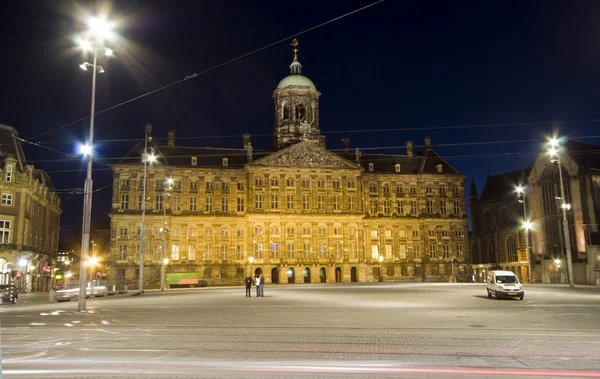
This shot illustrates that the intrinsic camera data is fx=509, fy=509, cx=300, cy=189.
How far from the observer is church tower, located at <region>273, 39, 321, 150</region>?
255 ft

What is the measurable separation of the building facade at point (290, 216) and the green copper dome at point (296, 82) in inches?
14.0

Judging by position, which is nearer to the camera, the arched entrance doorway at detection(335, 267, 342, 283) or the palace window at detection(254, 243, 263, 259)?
the palace window at detection(254, 243, 263, 259)

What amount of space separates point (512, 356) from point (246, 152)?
67.9 meters

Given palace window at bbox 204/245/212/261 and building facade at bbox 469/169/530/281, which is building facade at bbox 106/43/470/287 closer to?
palace window at bbox 204/245/212/261

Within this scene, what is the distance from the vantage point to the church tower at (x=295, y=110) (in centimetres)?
7769

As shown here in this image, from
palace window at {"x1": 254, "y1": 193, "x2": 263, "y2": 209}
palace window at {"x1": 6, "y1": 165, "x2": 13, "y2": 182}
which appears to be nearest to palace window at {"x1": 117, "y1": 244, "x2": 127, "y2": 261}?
palace window at {"x1": 254, "y1": 193, "x2": 263, "y2": 209}

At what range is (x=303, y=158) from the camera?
72188 mm

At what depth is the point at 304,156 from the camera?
237 ft

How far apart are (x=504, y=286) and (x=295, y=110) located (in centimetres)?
5349

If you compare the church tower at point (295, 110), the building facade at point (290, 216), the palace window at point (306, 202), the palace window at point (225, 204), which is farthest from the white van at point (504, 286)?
the church tower at point (295, 110)

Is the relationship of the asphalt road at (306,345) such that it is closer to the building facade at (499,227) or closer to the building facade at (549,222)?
the building facade at (549,222)

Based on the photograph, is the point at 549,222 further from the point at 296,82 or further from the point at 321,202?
the point at 296,82

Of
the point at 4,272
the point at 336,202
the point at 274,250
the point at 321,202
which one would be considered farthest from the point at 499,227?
the point at 4,272

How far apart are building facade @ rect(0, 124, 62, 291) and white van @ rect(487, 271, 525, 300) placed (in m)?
42.1
